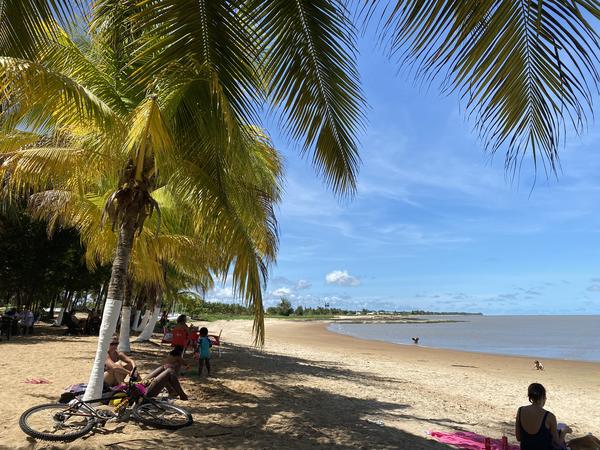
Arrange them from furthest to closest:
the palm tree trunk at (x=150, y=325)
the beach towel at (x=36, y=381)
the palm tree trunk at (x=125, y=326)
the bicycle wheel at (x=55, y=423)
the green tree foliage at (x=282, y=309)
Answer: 1. the green tree foliage at (x=282, y=309)
2. the palm tree trunk at (x=150, y=325)
3. the palm tree trunk at (x=125, y=326)
4. the beach towel at (x=36, y=381)
5. the bicycle wheel at (x=55, y=423)

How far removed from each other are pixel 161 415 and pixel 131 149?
3489 mm

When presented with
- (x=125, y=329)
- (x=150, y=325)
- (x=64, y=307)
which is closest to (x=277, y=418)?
(x=125, y=329)

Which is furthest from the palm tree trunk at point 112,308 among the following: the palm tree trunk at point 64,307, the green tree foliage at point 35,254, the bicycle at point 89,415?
the palm tree trunk at point 64,307

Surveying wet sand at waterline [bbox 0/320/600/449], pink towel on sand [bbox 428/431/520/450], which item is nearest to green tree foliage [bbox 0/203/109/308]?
wet sand at waterline [bbox 0/320/600/449]

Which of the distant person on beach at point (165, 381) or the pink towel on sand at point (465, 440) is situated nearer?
the pink towel on sand at point (465, 440)

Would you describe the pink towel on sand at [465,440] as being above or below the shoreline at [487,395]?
above

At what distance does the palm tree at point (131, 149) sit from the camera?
17.9ft

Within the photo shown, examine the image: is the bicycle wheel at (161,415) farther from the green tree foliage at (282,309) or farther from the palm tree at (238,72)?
the green tree foliage at (282,309)

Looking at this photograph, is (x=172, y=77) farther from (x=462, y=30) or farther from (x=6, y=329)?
(x=6, y=329)

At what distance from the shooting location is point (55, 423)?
5.57 m

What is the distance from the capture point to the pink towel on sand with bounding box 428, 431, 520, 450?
260 inches

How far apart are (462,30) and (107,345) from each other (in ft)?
19.6

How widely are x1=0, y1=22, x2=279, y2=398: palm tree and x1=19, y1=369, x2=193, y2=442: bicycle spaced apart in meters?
0.41

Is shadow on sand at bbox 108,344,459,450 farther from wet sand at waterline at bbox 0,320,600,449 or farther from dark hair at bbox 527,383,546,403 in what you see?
dark hair at bbox 527,383,546,403
